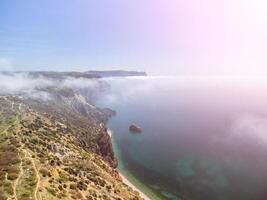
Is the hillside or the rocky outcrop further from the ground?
the rocky outcrop

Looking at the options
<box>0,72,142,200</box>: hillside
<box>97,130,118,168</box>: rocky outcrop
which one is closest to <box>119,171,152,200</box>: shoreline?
<box>0,72,142,200</box>: hillside

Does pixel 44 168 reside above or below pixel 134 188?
below

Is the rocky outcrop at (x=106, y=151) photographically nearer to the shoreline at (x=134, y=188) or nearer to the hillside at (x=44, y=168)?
the hillside at (x=44, y=168)

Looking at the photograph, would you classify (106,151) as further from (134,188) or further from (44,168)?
(44,168)

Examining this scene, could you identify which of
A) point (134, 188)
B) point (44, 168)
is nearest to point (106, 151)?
point (134, 188)

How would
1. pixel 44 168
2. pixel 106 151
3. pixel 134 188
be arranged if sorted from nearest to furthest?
pixel 44 168, pixel 134 188, pixel 106 151

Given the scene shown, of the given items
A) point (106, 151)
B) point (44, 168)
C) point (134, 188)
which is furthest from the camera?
point (106, 151)

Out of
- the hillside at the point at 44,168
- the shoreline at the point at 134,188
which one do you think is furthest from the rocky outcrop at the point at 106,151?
the shoreline at the point at 134,188

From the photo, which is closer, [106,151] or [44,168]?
[44,168]

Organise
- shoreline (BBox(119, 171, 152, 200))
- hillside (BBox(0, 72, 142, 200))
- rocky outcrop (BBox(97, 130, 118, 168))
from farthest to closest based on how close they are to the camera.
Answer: rocky outcrop (BBox(97, 130, 118, 168)) < shoreline (BBox(119, 171, 152, 200)) < hillside (BBox(0, 72, 142, 200))

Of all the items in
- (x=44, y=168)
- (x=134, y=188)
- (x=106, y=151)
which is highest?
(x=106, y=151)

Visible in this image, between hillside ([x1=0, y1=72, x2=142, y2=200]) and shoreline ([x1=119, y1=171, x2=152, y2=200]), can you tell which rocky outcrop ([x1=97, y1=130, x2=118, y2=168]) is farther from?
shoreline ([x1=119, y1=171, x2=152, y2=200])
